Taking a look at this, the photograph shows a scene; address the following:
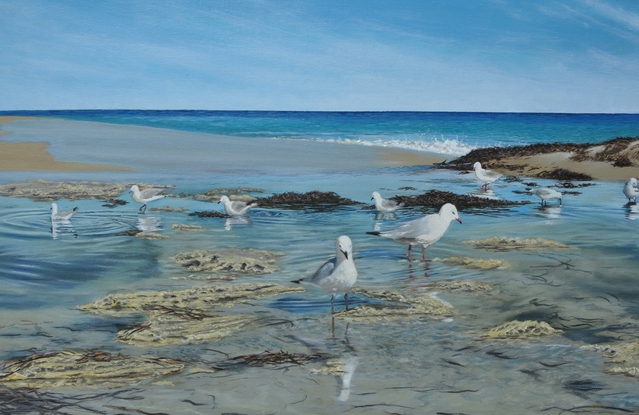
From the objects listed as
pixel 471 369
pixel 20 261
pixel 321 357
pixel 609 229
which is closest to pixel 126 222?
pixel 20 261

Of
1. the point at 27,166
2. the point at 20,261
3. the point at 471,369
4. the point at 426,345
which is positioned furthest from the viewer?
the point at 27,166

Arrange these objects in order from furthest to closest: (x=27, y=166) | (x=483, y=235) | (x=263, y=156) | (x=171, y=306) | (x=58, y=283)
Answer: (x=263, y=156)
(x=27, y=166)
(x=483, y=235)
(x=58, y=283)
(x=171, y=306)

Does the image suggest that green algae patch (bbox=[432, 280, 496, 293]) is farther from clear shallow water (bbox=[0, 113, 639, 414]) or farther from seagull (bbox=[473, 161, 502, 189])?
seagull (bbox=[473, 161, 502, 189])

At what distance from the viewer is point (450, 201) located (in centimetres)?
916

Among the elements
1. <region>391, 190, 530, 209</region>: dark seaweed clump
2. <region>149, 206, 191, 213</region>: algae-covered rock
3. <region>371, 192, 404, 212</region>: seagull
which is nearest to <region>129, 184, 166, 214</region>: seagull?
<region>149, 206, 191, 213</region>: algae-covered rock

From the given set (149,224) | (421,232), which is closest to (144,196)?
(149,224)

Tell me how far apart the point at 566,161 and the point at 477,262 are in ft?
32.2

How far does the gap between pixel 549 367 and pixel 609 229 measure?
Answer: 4.48 metres

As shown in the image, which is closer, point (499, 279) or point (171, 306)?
point (171, 306)

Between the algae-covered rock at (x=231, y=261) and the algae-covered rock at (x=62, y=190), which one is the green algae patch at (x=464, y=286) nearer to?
the algae-covered rock at (x=231, y=261)

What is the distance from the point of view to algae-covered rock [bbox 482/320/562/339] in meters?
3.44

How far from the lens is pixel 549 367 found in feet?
9.71

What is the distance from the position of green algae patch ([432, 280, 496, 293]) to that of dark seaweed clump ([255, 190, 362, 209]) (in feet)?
14.4

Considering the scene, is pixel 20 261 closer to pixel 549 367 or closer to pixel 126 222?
pixel 126 222
